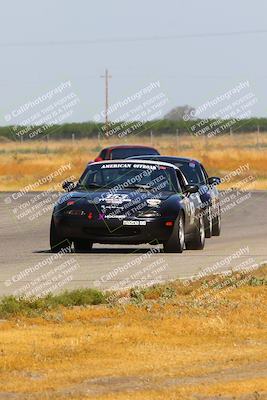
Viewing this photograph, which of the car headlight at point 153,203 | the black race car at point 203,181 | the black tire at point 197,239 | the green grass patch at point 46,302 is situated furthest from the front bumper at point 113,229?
the green grass patch at point 46,302

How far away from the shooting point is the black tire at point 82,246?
23.5 meters

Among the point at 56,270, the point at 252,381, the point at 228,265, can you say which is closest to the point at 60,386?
the point at 252,381

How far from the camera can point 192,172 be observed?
90.7ft

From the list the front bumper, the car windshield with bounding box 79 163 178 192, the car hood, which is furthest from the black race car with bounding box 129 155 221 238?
the front bumper

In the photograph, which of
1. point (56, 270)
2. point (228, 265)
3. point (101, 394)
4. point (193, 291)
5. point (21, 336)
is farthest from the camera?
point (228, 265)

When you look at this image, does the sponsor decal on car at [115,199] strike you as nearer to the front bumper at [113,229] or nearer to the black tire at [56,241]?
the front bumper at [113,229]

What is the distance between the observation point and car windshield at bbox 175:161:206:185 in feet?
90.5

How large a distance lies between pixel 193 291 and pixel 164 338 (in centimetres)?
350

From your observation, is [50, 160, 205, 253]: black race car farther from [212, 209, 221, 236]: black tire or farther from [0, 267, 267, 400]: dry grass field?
[0, 267, 267, 400]: dry grass field

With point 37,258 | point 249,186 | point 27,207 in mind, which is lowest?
point 249,186

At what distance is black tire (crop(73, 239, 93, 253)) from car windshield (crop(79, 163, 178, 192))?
35.1 inches

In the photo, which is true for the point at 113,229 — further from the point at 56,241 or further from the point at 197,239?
the point at 197,239

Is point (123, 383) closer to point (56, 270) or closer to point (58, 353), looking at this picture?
point (58, 353)

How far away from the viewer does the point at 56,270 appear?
19656 mm
